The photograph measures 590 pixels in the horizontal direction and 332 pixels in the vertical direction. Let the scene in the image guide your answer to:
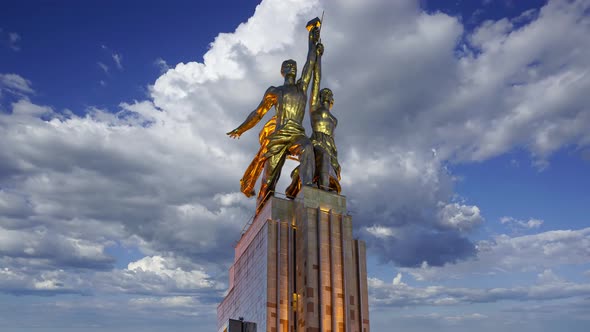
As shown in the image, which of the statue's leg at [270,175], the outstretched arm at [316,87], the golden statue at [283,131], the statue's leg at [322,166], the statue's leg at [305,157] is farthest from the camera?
the outstretched arm at [316,87]

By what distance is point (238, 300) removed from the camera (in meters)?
36.2

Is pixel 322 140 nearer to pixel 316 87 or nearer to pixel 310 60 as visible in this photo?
pixel 316 87

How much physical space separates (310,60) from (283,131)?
6.10 m

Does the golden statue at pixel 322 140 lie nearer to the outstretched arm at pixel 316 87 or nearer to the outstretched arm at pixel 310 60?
the outstretched arm at pixel 316 87

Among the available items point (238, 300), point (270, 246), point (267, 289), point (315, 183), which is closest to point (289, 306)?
point (267, 289)

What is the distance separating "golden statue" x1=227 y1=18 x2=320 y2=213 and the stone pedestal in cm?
262

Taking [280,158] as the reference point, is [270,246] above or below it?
below

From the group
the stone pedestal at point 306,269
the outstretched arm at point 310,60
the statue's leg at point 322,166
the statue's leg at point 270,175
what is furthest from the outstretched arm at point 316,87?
the stone pedestal at point 306,269

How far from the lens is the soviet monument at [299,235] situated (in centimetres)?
3066

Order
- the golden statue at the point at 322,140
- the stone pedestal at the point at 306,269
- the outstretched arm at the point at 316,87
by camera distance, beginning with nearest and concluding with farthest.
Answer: the stone pedestal at the point at 306,269
the golden statue at the point at 322,140
the outstretched arm at the point at 316,87

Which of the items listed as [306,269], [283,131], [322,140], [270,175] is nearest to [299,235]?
[306,269]

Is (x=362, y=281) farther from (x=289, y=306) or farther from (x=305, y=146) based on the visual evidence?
(x=305, y=146)

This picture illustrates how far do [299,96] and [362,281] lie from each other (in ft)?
43.5

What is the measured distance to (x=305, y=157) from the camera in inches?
1415
